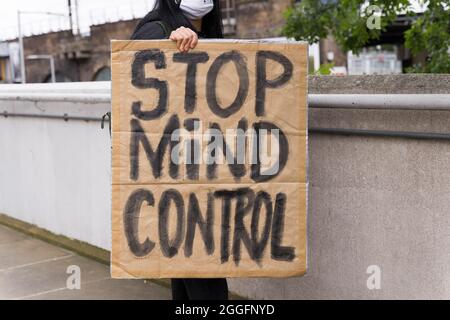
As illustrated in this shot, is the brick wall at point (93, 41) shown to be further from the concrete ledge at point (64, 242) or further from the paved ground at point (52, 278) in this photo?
the paved ground at point (52, 278)

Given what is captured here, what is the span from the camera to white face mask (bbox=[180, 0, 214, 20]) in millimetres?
3227

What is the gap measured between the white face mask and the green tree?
3.05 m

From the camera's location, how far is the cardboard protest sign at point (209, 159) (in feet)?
9.89

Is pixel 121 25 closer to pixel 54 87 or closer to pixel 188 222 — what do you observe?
pixel 54 87

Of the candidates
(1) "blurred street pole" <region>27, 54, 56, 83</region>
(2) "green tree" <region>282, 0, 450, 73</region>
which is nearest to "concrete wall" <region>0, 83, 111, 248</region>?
(2) "green tree" <region>282, 0, 450, 73</region>

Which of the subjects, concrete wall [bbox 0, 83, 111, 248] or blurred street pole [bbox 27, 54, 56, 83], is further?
blurred street pole [bbox 27, 54, 56, 83]

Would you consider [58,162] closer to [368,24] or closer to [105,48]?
[368,24]

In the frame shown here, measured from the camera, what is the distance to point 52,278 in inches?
185

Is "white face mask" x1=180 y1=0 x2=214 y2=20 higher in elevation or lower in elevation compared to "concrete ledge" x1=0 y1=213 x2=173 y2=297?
higher

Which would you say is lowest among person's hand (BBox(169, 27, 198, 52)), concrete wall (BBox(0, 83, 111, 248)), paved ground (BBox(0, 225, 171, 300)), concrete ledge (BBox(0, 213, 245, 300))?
paved ground (BBox(0, 225, 171, 300))

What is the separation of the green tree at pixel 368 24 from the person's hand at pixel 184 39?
11.1 feet

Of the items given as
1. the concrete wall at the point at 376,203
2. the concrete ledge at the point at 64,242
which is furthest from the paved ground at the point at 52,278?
the concrete wall at the point at 376,203

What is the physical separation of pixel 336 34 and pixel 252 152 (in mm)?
5039

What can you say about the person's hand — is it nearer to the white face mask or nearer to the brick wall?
the white face mask
